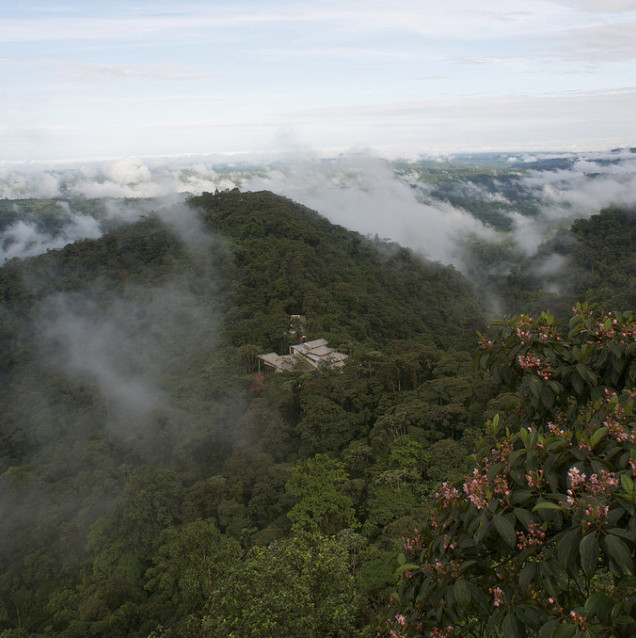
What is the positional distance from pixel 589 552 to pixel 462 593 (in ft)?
2.00

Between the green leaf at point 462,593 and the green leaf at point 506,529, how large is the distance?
1.02 feet

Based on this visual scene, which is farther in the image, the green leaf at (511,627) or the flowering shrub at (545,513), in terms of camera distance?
the green leaf at (511,627)

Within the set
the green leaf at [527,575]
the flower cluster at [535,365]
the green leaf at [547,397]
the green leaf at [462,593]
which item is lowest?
the green leaf at [462,593]

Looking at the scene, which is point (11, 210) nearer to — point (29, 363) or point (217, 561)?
point (29, 363)

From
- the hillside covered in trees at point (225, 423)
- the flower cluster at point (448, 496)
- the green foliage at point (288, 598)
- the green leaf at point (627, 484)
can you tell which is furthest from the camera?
the hillside covered in trees at point (225, 423)

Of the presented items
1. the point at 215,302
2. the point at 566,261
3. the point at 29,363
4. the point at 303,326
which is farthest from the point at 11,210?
the point at 566,261

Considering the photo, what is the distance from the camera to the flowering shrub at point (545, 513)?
1.80 meters

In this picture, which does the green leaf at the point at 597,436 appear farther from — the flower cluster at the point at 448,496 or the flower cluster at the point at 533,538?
the flower cluster at the point at 448,496

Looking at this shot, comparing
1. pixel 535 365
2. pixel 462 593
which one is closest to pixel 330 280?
pixel 535 365

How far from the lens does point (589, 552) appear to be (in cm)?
171

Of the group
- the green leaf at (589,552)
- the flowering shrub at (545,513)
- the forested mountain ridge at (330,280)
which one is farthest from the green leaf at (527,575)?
the forested mountain ridge at (330,280)

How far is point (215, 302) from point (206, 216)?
1233cm

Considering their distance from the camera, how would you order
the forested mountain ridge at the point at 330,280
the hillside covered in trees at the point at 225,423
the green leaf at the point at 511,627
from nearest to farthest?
the green leaf at the point at 511,627, the hillside covered in trees at the point at 225,423, the forested mountain ridge at the point at 330,280

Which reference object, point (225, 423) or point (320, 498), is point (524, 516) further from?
point (225, 423)
